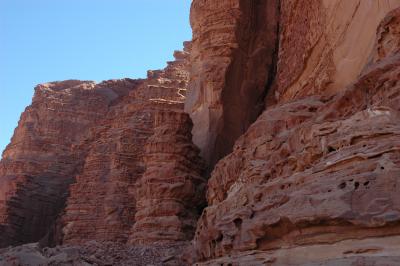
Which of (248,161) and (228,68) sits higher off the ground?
(228,68)

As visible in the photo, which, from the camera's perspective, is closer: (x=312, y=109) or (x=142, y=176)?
(x=312, y=109)

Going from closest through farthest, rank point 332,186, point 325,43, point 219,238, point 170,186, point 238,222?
point 332,186, point 238,222, point 219,238, point 325,43, point 170,186

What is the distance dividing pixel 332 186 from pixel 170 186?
1241cm

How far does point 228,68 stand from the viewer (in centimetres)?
2167

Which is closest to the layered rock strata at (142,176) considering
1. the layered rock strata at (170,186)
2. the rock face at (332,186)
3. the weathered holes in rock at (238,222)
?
the layered rock strata at (170,186)

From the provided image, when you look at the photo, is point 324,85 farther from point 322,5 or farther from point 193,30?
point 193,30

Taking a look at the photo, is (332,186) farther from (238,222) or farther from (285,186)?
(238,222)

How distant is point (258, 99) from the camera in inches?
886

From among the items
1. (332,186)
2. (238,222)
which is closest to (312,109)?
(238,222)

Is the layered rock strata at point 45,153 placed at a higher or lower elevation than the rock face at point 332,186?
higher

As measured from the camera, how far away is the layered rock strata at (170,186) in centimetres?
1834

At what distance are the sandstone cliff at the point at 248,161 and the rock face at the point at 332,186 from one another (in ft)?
0.07

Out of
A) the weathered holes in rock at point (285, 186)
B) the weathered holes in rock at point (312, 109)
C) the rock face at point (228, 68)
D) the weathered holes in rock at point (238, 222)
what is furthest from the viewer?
the rock face at point (228, 68)

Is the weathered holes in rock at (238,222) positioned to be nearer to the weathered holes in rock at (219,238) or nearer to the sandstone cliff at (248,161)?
the sandstone cliff at (248,161)
